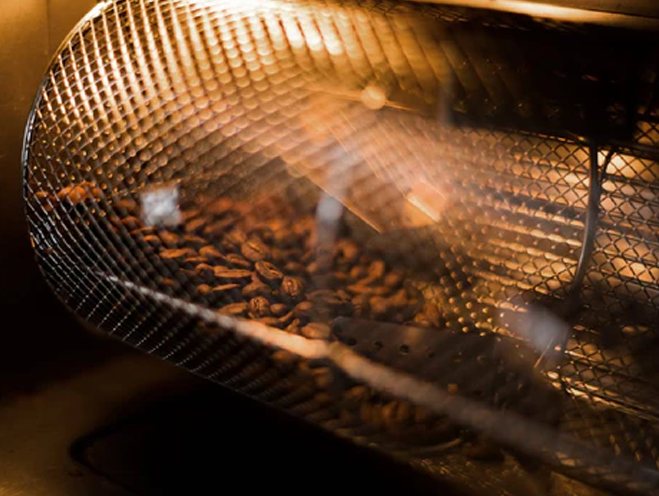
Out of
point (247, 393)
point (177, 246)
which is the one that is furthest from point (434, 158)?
point (247, 393)

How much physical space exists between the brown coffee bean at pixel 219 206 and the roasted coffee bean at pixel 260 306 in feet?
0.39

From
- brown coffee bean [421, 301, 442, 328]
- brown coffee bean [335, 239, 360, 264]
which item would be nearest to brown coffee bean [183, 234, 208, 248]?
brown coffee bean [335, 239, 360, 264]

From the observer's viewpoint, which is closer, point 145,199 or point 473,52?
point 473,52

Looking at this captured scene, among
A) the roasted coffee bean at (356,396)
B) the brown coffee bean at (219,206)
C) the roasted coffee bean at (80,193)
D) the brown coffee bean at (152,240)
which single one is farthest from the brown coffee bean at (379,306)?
the roasted coffee bean at (80,193)

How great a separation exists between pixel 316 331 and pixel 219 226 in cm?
18

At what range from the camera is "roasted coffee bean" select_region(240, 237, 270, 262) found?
3.24ft

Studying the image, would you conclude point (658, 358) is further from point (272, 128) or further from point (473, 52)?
point (272, 128)

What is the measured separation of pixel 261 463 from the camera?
1274 millimetres

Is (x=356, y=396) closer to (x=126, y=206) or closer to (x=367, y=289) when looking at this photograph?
(x=367, y=289)

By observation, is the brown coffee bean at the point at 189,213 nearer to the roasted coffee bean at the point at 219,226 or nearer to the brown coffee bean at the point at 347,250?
the roasted coffee bean at the point at 219,226

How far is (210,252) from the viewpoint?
105 cm

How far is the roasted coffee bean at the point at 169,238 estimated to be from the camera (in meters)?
1.09

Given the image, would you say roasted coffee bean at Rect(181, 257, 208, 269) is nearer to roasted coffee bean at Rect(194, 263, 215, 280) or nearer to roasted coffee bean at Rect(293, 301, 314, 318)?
roasted coffee bean at Rect(194, 263, 215, 280)

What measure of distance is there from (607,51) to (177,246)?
0.59 meters
